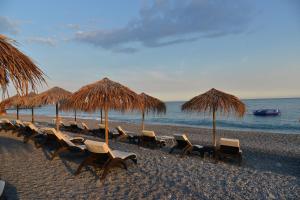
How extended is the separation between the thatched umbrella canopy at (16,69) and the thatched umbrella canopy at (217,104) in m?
5.59

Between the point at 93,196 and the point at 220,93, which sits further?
the point at 220,93

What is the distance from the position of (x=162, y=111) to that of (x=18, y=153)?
249 inches

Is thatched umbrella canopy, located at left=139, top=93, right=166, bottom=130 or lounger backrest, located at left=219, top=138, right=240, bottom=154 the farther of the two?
thatched umbrella canopy, located at left=139, top=93, right=166, bottom=130

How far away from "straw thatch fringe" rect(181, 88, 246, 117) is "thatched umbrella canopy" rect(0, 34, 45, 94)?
5582 mm

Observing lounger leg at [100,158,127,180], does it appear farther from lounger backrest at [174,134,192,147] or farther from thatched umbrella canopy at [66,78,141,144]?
lounger backrest at [174,134,192,147]

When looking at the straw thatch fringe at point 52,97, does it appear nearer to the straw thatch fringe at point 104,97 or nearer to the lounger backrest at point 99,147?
the straw thatch fringe at point 104,97

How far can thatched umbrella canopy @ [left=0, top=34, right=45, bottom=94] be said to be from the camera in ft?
10.6

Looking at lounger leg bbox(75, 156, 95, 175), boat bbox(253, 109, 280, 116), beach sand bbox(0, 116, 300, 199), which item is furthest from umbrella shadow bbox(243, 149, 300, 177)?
boat bbox(253, 109, 280, 116)

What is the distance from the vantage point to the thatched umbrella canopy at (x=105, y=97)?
6413mm

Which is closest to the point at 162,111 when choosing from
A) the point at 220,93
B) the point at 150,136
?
the point at 150,136

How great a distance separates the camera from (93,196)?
12.3ft

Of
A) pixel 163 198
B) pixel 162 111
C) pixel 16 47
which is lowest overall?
pixel 163 198

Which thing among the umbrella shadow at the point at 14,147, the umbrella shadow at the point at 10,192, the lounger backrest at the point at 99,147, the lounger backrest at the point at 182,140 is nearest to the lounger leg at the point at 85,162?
the lounger backrest at the point at 99,147

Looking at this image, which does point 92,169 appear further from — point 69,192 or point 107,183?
point 69,192
